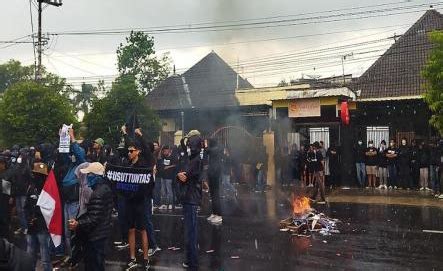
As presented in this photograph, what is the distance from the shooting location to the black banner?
22.8 ft

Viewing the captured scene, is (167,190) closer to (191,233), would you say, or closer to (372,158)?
(191,233)

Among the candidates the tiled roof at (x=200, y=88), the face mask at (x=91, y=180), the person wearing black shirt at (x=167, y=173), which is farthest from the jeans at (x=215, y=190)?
the tiled roof at (x=200, y=88)

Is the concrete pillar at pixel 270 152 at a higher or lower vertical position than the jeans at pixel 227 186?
higher

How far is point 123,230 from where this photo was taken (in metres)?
9.48

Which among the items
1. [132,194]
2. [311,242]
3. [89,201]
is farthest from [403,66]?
[89,201]

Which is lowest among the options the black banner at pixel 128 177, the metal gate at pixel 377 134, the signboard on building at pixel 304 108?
the black banner at pixel 128 177

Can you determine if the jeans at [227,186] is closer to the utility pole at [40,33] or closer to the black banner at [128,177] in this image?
the black banner at [128,177]

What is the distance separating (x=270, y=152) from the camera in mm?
21141

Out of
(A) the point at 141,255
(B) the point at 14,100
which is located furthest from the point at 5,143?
(A) the point at 141,255

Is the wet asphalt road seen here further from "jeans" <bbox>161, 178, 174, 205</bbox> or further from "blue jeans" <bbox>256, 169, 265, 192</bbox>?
"blue jeans" <bbox>256, 169, 265, 192</bbox>

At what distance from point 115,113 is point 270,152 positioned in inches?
284

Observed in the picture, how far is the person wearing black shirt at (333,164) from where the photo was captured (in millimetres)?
20016

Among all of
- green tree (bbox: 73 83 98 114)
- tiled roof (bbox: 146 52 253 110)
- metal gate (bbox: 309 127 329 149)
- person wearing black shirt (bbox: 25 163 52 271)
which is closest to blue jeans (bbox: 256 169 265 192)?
metal gate (bbox: 309 127 329 149)

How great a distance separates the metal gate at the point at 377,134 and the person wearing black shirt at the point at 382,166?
157 centimetres
